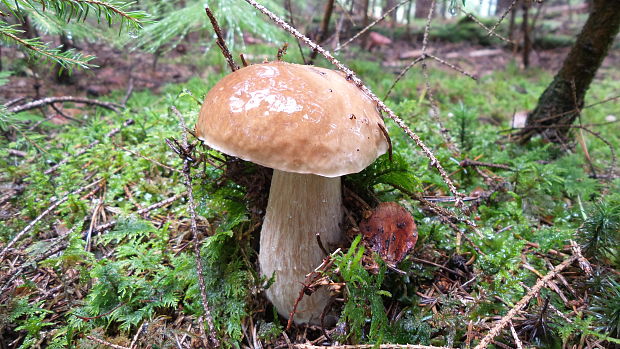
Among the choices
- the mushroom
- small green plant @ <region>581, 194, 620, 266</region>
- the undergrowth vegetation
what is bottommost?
the undergrowth vegetation

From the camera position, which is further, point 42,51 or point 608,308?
point 42,51

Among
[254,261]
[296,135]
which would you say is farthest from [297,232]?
[296,135]

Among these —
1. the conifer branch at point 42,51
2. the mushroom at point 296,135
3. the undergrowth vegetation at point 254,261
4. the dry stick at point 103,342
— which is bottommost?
the dry stick at point 103,342

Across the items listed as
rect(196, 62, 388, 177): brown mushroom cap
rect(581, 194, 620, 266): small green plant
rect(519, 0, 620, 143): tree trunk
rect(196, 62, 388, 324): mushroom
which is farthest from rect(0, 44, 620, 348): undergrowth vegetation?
rect(519, 0, 620, 143): tree trunk

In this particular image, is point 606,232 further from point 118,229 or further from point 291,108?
point 118,229

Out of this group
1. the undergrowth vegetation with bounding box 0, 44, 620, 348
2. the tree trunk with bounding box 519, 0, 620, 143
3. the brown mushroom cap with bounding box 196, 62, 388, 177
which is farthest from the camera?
the tree trunk with bounding box 519, 0, 620, 143

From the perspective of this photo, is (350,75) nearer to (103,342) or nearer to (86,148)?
(103,342)

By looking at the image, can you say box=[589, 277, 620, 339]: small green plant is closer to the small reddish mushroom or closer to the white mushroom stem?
the small reddish mushroom

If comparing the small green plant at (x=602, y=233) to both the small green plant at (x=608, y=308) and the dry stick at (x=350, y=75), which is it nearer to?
the small green plant at (x=608, y=308)

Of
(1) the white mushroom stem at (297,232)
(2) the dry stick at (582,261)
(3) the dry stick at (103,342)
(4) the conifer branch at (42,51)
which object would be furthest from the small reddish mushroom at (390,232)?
(4) the conifer branch at (42,51)
